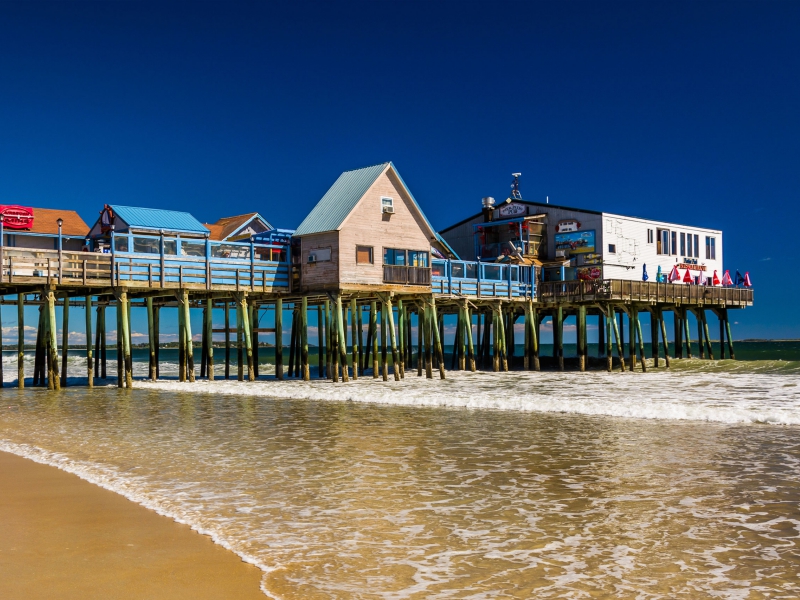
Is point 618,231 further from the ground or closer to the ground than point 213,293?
further from the ground

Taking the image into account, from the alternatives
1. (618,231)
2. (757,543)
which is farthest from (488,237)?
(757,543)

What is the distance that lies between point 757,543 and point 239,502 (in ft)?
19.2

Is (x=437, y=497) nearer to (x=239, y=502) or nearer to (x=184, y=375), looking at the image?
(x=239, y=502)

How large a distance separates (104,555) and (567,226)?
38.7 meters

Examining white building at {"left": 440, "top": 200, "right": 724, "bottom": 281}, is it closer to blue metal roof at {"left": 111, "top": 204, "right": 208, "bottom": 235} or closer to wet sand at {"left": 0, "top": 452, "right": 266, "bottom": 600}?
blue metal roof at {"left": 111, "top": 204, "right": 208, "bottom": 235}

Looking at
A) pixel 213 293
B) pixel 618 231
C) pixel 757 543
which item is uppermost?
pixel 618 231

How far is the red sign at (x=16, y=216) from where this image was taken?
29.9 metres

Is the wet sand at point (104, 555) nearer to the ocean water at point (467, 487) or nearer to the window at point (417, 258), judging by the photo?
the ocean water at point (467, 487)

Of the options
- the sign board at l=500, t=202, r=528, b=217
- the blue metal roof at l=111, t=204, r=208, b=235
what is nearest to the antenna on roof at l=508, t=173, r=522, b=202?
the sign board at l=500, t=202, r=528, b=217

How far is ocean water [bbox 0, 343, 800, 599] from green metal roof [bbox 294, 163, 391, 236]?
38.7 feet

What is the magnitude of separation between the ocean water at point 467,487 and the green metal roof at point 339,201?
11.8 meters

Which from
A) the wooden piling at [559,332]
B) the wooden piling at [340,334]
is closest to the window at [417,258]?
the wooden piling at [340,334]

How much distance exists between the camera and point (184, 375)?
32.2 meters

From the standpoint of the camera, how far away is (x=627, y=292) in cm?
4144
